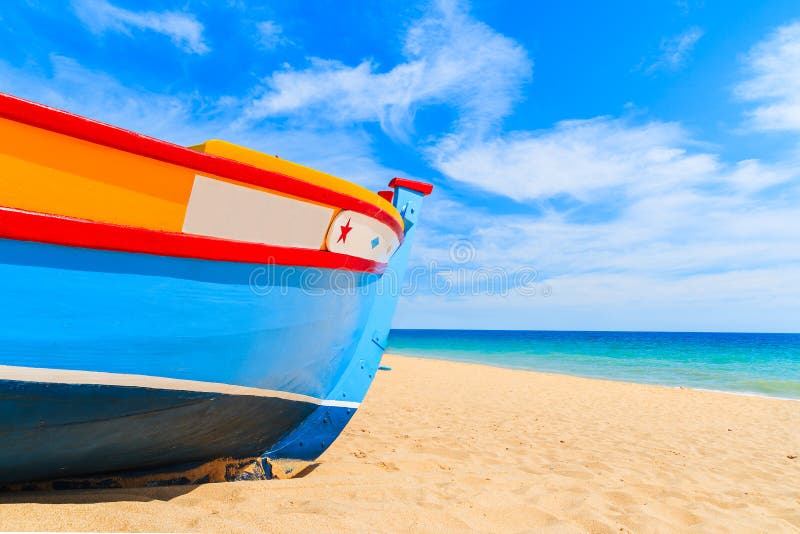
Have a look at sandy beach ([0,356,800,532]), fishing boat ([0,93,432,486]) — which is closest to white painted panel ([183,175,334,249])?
fishing boat ([0,93,432,486])

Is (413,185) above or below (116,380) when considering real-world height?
above

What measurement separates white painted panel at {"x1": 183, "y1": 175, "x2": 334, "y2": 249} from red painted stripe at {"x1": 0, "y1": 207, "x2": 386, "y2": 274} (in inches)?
1.6

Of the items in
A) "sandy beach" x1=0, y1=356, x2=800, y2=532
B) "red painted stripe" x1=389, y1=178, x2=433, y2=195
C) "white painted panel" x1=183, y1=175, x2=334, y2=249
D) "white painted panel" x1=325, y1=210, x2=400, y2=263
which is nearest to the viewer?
"white painted panel" x1=183, y1=175, x2=334, y2=249

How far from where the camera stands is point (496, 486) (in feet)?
10.3

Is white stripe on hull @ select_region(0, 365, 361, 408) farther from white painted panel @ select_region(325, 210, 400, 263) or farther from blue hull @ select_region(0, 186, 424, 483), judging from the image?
white painted panel @ select_region(325, 210, 400, 263)

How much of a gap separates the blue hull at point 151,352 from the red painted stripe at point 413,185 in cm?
114

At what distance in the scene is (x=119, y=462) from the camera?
7.62 feet

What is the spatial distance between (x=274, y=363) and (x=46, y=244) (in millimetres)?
1179

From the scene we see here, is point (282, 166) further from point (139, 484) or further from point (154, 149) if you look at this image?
point (139, 484)

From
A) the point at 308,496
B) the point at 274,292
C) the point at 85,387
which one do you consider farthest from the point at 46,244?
the point at 308,496

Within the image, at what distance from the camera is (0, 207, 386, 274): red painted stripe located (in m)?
1.59

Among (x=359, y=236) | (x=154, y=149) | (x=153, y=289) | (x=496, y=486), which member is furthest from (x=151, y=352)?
→ (x=496, y=486)

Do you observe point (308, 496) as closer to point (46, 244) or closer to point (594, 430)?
point (46, 244)

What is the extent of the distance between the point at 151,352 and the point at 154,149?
865 millimetres
